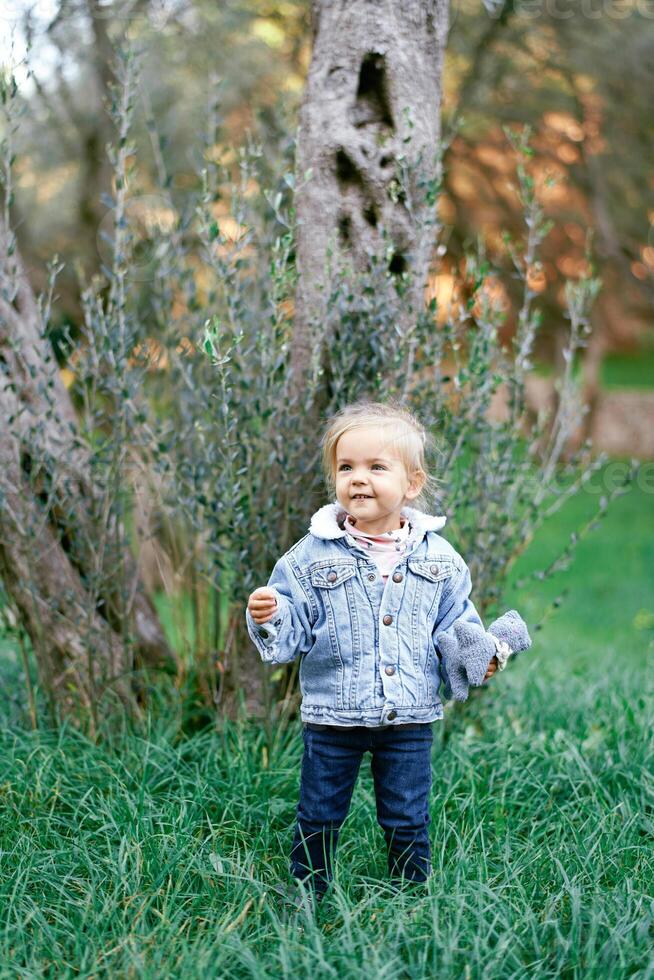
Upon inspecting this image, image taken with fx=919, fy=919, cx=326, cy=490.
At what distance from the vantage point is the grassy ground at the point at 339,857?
210 cm

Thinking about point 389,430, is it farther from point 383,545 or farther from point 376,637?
point 376,637

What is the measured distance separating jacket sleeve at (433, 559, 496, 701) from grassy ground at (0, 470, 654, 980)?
1.68ft

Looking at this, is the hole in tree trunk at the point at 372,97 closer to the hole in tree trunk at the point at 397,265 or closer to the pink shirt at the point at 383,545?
the hole in tree trunk at the point at 397,265

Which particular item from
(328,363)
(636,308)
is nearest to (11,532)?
(328,363)

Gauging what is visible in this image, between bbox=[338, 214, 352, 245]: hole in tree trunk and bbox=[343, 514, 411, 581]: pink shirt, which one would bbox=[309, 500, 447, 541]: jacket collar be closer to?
bbox=[343, 514, 411, 581]: pink shirt

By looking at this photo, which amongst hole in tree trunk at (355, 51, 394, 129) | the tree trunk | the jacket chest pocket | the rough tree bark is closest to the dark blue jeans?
the jacket chest pocket

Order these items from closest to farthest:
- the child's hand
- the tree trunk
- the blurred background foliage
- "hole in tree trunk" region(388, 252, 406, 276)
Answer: the child's hand, the tree trunk, "hole in tree trunk" region(388, 252, 406, 276), the blurred background foliage

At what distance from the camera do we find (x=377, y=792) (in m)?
2.48

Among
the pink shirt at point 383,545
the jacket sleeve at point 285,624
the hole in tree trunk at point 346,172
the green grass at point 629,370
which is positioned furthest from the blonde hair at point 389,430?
the green grass at point 629,370

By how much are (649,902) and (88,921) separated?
1.41 m

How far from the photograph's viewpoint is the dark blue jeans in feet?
7.88

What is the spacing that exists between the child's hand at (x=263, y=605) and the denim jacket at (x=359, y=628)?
2.5 inches

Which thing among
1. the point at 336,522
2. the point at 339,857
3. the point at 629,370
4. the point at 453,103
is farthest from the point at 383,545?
the point at 629,370

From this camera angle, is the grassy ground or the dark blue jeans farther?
the dark blue jeans
